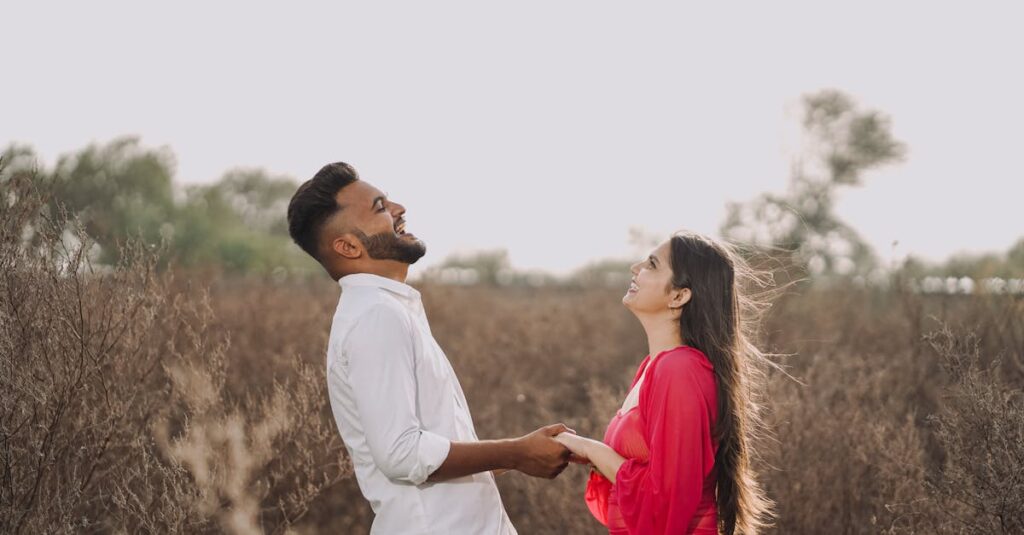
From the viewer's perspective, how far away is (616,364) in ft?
33.5

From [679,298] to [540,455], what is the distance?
741 mm

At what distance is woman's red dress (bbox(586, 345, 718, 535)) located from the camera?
2.95m

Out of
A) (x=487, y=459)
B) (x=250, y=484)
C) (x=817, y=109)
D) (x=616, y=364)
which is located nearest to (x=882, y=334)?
(x=616, y=364)

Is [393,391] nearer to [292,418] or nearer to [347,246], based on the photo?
[347,246]

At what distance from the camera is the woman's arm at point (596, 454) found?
312 cm

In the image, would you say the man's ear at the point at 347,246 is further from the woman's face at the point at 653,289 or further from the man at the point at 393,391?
the woman's face at the point at 653,289

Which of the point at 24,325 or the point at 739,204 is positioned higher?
the point at 24,325

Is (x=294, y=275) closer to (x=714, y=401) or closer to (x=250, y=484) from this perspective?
(x=250, y=484)

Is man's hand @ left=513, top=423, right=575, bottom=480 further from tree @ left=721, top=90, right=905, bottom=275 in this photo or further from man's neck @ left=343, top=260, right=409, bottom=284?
tree @ left=721, top=90, right=905, bottom=275

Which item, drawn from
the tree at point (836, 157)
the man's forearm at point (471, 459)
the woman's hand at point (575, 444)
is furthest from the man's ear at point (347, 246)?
the tree at point (836, 157)

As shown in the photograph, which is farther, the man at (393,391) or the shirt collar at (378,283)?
the shirt collar at (378,283)

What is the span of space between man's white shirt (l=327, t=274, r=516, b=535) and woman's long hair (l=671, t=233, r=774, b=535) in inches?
30.0

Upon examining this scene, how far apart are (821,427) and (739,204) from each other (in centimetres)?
751

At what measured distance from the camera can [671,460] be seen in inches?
116
